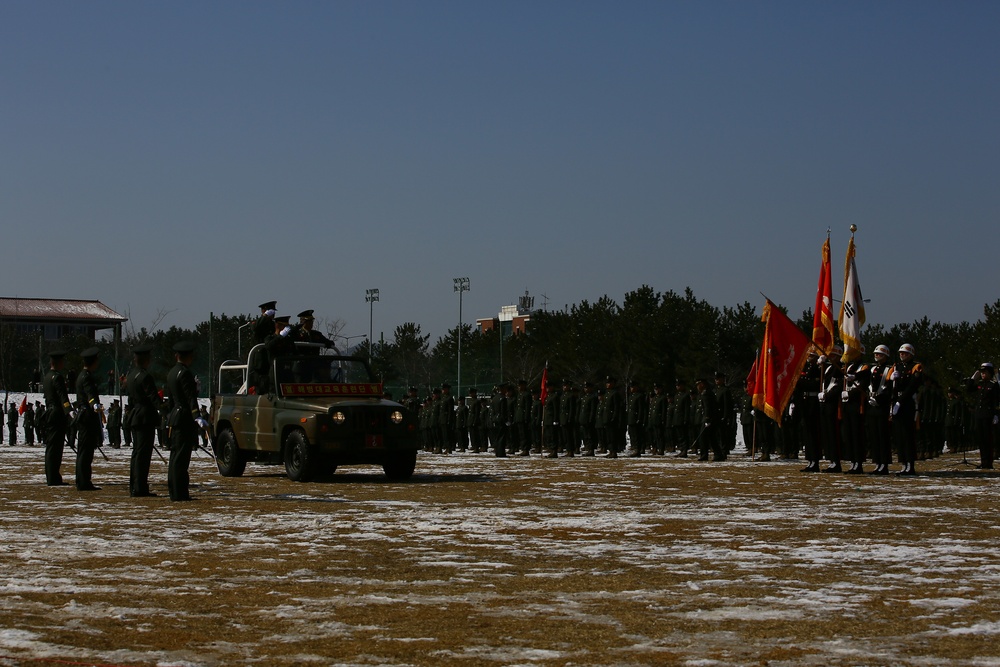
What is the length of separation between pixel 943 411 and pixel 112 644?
87.8 ft

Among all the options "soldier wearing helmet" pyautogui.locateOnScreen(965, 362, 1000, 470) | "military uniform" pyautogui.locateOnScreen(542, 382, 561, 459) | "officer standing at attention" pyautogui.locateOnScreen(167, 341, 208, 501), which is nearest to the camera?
"officer standing at attention" pyautogui.locateOnScreen(167, 341, 208, 501)

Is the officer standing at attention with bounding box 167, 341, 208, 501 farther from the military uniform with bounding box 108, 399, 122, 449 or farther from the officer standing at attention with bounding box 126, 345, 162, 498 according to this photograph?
the military uniform with bounding box 108, 399, 122, 449

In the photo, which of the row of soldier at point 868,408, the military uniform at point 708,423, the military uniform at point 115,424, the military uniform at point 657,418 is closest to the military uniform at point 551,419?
the military uniform at point 657,418

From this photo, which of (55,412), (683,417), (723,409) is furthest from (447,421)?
(55,412)

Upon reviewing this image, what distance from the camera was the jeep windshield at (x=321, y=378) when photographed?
18.4 metres

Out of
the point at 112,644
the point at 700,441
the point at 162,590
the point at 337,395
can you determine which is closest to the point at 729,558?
the point at 162,590

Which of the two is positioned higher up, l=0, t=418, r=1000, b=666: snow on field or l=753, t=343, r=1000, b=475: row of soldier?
l=753, t=343, r=1000, b=475: row of soldier

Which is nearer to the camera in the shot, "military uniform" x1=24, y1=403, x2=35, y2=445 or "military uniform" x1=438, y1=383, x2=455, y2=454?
"military uniform" x1=438, y1=383, x2=455, y2=454

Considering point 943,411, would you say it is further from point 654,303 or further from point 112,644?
point 654,303

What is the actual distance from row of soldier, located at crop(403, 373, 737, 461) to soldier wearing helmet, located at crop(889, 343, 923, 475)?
7163 millimetres

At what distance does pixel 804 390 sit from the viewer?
838 inches

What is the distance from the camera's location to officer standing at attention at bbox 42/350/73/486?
16375 mm

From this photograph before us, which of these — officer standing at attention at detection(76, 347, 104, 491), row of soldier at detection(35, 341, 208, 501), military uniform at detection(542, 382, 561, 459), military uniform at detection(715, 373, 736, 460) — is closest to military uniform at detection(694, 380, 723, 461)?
military uniform at detection(715, 373, 736, 460)

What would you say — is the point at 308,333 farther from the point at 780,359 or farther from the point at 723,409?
the point at 723,409
